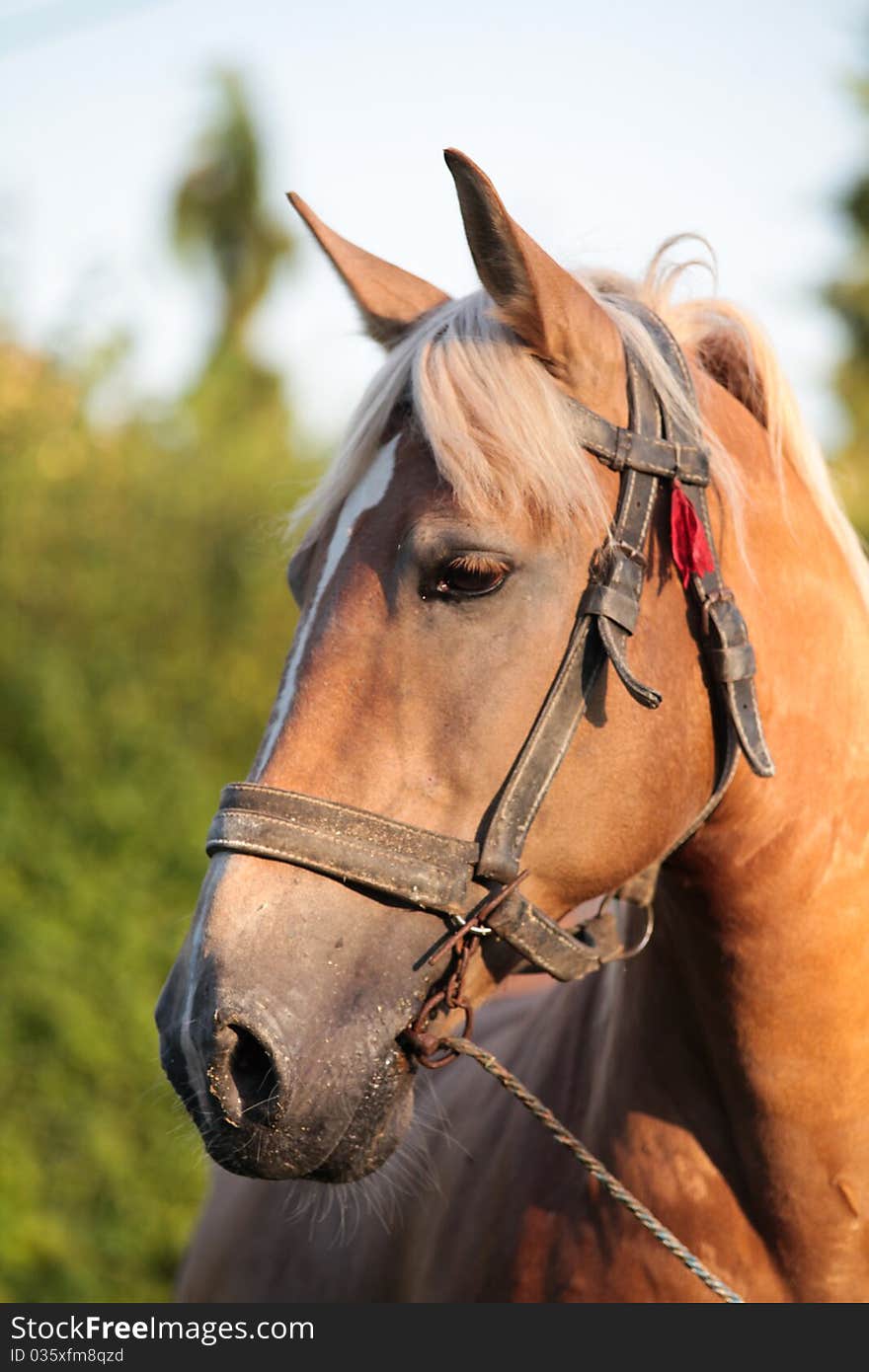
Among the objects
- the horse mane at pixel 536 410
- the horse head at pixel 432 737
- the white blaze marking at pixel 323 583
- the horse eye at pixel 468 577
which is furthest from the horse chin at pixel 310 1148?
the horse mane at pixel 536 410

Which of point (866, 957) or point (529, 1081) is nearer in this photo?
point (866, 957)

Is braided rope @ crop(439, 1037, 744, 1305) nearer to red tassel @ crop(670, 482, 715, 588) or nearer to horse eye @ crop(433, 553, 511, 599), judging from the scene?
horse eye @ crop(433, 553, 511, 599)

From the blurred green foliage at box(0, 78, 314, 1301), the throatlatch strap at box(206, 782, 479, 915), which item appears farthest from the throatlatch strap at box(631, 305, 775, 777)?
the blurred green foliage at box(0, 78, 314, 1301)

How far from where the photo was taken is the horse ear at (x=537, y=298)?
196cm

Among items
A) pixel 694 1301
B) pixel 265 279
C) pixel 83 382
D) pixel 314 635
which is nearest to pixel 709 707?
pixel 314 635

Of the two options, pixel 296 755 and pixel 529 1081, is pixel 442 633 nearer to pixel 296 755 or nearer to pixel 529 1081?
pixel 296 755

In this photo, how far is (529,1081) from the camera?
266 cm

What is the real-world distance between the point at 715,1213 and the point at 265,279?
17.5 metres

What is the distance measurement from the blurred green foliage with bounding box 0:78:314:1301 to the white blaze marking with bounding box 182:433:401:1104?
162 inches

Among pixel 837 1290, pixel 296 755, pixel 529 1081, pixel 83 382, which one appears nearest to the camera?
pixel 296 755

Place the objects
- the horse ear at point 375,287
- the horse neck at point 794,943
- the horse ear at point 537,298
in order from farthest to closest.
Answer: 1. the horse ear at point 375,287
2. the horse neck at point 794,943
3. the horse ear at point 537,298

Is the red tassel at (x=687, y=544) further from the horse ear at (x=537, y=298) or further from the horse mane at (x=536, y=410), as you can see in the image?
the horse ear at (x=537, y=298)

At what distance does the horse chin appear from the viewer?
1.90 meters

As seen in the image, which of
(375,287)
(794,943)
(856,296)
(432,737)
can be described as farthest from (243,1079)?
(856,296)
